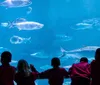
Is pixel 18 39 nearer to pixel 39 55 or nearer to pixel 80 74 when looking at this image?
pixel 39 55

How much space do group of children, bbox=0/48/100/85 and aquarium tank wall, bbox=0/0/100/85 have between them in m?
5.31

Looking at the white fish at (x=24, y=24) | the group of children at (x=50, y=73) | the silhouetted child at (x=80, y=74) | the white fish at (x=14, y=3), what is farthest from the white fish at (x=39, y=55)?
the silhouetted child at (x=80, y=74)

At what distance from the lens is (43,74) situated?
3.98m

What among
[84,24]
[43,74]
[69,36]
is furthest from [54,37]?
[43,74]

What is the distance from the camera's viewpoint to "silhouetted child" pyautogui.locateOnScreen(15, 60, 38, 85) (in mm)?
3660

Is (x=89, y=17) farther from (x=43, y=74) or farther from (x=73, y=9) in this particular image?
(x=43, y=74)

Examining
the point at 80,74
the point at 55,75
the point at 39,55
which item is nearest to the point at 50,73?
the point at 55,75

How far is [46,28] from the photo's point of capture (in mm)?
9695

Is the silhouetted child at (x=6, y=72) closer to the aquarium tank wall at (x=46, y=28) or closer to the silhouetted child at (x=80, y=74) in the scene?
the silhouetted child at (x=80, y=74)

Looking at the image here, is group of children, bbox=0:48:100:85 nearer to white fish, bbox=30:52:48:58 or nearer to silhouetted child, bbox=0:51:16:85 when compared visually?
silhouetted child, bbox=0:51:16:85

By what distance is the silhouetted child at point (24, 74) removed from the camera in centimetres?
366

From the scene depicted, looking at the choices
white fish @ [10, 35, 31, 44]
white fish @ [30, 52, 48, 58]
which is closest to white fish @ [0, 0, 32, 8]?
white fish @ [10, 35, 31, 44]

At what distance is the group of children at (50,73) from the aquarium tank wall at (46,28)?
17.4ft

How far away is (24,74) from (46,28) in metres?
6.09
